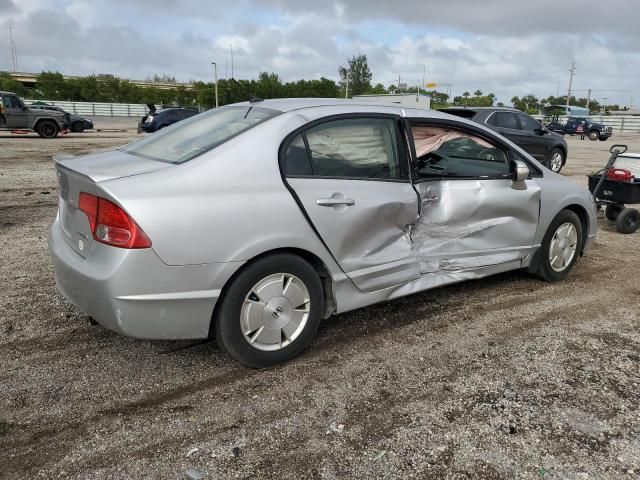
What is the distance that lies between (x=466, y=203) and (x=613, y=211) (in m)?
4.72

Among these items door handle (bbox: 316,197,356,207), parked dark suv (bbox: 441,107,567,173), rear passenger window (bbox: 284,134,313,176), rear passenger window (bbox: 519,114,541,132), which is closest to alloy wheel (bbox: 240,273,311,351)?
door handle (bbox: 316,197,356,207)

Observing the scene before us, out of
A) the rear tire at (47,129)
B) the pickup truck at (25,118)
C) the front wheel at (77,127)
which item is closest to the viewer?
the pickup truck at (25,118)

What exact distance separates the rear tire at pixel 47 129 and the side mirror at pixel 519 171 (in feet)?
71.3

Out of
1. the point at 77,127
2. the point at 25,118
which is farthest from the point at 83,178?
the point at 77,127

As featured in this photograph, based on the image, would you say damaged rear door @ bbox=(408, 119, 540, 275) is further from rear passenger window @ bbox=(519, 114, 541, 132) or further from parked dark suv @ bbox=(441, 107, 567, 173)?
rear passenger window @ bbox=(519, 114, 541, 132)

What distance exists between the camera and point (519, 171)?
163 inches

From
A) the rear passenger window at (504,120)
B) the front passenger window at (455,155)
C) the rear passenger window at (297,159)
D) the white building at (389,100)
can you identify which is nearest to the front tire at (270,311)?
the rear passenger window at (297,159)

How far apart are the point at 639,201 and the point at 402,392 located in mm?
5439

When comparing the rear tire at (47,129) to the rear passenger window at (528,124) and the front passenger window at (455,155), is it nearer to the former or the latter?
the rear passenger window at (528,124)

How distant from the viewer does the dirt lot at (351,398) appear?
7.73ft

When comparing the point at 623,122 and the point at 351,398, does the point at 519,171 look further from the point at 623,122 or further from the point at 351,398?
the point at 623,122

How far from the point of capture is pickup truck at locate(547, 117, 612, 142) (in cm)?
3628

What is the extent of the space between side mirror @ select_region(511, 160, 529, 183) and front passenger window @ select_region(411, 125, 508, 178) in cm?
6

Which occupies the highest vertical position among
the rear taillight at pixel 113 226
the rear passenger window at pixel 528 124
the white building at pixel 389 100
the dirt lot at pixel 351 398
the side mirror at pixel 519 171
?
the white building at pixel 389 100
